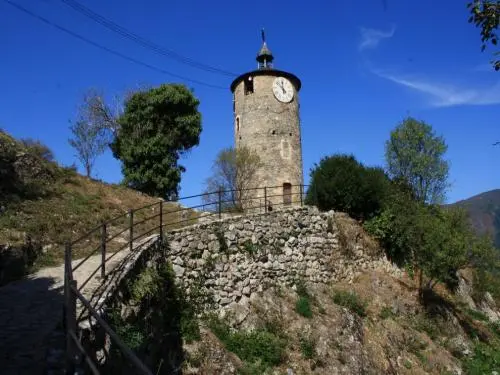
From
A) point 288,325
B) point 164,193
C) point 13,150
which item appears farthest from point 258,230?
point 164,193

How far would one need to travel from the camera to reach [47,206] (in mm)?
15016

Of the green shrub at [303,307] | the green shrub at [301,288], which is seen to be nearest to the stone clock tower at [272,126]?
the green shrub at [301,288]

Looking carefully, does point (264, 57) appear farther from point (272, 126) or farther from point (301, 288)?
point (301, 288)

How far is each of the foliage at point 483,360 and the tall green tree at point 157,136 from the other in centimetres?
1638

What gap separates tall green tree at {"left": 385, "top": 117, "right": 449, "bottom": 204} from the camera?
24.5 meters

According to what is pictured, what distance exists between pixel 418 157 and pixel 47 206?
18.3 m

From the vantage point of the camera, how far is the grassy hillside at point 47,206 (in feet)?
37.8

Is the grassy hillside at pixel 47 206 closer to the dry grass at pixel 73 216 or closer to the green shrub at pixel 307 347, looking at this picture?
the dry grass at pixel 73 216

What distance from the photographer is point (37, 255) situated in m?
11.3

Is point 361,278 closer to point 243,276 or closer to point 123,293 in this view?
point 243,276

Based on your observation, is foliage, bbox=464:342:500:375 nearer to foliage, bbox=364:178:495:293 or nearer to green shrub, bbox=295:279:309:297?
foliage, bbox=364:178:495:293

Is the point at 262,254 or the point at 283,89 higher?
the point at 283,89

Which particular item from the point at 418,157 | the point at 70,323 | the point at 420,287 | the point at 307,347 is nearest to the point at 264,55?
the point at 418,157

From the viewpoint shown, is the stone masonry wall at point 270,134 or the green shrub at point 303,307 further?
the stone masonry wall at point 270,134
